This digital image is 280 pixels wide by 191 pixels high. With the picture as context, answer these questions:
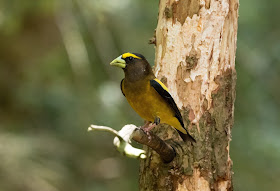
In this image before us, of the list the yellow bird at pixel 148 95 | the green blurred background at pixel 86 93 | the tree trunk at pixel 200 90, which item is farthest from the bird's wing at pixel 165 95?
the green blurred background at pixel 86 93

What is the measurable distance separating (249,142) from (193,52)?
3.59 meters

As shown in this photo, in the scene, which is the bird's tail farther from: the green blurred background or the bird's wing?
the green blurred background

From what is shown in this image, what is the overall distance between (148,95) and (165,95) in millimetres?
206

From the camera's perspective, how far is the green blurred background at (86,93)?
685 cm

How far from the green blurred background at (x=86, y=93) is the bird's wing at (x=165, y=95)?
2952 millimetres

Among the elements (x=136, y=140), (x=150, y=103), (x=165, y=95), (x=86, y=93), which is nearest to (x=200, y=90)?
(x=165, y=95)

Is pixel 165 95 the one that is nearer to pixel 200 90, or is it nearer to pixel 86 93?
pixel 200 90

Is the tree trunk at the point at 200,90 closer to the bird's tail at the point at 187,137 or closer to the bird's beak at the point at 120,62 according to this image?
the bird's tail at the point at 187,137

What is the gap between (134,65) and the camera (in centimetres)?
407

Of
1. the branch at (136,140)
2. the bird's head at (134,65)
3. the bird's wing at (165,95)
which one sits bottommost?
the branch at (136,140)


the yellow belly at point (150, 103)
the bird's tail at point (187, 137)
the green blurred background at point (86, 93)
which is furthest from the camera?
the green blurred background at point (86, 93)

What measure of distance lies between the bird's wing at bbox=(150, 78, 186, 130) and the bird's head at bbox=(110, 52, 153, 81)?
163mm

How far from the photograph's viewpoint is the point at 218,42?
3883 millimetres

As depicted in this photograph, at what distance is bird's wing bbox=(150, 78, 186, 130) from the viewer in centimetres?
376
